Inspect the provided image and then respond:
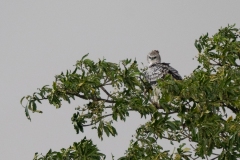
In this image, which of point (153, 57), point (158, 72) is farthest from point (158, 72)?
point (153, 57)

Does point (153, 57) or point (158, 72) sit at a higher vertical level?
point (153, 57)

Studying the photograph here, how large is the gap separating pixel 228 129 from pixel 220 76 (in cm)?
126

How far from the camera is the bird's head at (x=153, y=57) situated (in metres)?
18.7

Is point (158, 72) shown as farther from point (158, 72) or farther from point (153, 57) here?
point (153, 57)

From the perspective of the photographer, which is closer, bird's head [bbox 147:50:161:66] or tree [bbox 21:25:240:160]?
tree [bbox 21:25:240:160]

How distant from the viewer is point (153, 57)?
1878cm

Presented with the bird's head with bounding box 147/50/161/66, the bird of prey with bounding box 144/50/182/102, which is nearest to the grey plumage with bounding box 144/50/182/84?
the bird of prey with bounding box 144/50/182/102

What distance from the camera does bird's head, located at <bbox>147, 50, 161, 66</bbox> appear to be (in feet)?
61.3

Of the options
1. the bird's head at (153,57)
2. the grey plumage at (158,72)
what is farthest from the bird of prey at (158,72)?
the bird's head at (153,57)

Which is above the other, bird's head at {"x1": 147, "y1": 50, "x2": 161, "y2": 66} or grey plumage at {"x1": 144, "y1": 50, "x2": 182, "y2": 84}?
bird's head at {"x1": 147, "y1": 50, "x2": 161, "y2": 66}

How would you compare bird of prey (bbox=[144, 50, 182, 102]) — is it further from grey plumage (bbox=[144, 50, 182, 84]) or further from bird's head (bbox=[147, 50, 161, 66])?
bird's head (bbox=[147, 50, 161, 66])

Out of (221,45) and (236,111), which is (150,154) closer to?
(236,111)

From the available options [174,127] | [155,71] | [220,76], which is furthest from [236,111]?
[155,71]

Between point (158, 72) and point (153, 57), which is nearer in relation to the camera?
point (158, 72)
